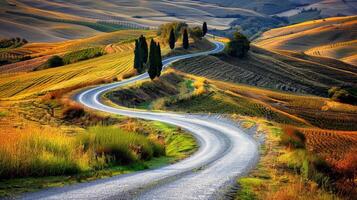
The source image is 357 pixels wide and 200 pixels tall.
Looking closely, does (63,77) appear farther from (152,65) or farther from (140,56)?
(152,65)

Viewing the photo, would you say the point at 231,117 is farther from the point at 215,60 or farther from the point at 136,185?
the point at 215,60

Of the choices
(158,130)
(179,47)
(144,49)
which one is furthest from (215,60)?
(158,130)

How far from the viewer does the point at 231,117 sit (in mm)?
39656

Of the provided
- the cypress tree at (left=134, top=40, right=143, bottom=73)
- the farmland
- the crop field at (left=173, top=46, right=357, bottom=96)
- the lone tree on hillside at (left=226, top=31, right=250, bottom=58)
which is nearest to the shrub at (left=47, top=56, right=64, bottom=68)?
the crop field at (left=173, top=46, right=357, bottom=96)

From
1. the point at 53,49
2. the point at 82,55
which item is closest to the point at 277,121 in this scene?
the point at 82,55

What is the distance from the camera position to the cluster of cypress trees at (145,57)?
65.8 metres

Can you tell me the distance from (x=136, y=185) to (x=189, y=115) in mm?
28661

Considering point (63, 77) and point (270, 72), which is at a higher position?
point (270, 72)

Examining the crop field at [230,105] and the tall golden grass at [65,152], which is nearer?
the tall golden grass at [65,152]

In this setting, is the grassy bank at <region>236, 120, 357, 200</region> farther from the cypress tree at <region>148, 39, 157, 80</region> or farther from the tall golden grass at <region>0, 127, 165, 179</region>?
the cypress tree at <region>148, 39, 157, 80</region>

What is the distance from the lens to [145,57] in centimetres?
8025

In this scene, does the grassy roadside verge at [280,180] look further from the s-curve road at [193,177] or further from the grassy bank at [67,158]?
the grassy bank at [67,158]

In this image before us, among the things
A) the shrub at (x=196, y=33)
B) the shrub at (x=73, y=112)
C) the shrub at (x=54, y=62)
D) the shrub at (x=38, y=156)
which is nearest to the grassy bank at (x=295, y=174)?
the shrub at (x=38, y=156)

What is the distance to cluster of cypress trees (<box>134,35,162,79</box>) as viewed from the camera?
2591 inches
